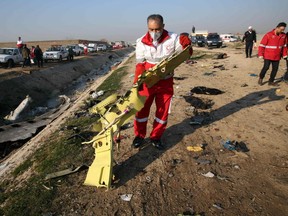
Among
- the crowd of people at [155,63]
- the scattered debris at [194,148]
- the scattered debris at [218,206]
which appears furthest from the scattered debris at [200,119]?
the scattered debris at [218,206]

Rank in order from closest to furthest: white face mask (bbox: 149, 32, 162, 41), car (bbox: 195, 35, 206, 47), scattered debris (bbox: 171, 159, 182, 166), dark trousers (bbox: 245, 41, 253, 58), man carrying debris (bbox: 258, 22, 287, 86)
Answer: white face mask (bbox: 149, 32, 162, 41) → scattered debris (bbox: 171, 159, 182, 166) → man carrying debris (bbox: 258, 22, 287, 86) → dark trousers (bbox: 245, 41, 253, 58) → car (bbox: 195, 35, 206, 47)

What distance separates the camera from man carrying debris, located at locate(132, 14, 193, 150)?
419 centimetres

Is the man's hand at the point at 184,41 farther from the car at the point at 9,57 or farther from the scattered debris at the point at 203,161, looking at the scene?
the car at the point at 9,57

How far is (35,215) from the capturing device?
3.29 metres

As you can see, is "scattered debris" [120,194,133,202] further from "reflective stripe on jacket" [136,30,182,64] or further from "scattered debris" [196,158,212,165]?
"reflective stripe on jacket" [136,30,182,64]

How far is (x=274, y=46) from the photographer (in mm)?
8734

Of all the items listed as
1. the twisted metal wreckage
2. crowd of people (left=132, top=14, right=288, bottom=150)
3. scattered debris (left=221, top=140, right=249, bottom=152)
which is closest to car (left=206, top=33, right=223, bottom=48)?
scattered debris (left=221, top=140, right=249, bottom=152)

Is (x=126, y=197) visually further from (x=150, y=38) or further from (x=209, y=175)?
(x=150, y=38)

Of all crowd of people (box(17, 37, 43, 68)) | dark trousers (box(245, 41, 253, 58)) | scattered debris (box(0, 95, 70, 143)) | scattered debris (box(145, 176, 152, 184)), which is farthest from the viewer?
crowd of people (box(17, 37, 43, 68))

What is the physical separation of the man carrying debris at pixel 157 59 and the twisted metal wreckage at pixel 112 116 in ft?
0.62

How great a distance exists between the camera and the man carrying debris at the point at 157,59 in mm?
4188

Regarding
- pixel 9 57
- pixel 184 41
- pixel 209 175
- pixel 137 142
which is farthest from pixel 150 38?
pixel 9 57

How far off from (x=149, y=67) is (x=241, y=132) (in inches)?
99.0

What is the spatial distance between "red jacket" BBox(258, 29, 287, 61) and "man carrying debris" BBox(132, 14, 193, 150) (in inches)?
226
